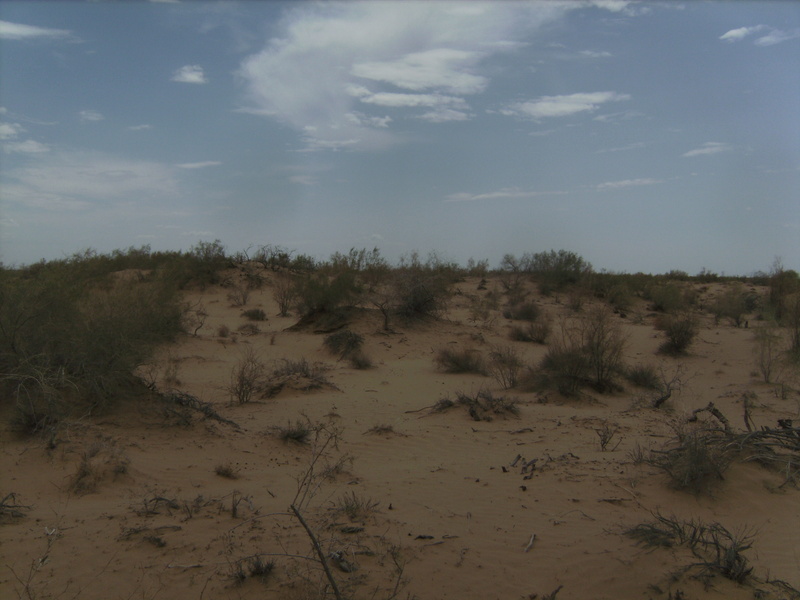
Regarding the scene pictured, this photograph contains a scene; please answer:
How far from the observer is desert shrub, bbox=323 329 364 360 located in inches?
621

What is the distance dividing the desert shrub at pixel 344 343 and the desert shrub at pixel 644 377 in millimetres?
6976

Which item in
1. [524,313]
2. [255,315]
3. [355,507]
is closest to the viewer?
[355,507]

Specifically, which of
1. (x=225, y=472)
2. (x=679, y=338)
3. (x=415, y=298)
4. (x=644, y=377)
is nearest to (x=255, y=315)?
(x=415, y=298)

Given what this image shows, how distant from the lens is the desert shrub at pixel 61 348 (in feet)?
23.7

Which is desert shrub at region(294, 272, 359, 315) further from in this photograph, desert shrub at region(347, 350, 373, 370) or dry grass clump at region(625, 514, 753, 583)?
dry grass clump at region(625, 514, 753, 583)

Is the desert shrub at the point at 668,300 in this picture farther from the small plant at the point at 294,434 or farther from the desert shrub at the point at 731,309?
the small plant at the point at 294,434

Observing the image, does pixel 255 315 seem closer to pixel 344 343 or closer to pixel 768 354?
pixel 344 343

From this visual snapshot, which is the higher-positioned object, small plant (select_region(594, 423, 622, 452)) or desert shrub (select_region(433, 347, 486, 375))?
desert shrub (select_region(433, 347, 486, 375))

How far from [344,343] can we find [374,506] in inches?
407

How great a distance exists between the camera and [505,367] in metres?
14.1

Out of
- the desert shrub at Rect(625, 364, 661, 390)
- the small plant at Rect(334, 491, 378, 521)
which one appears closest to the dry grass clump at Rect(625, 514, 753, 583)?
the small plant at Rect(334, 491, 378, 521)

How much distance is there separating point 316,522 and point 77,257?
84.3 ft

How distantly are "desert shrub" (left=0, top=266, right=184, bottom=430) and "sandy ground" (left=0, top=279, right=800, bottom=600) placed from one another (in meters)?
0.38

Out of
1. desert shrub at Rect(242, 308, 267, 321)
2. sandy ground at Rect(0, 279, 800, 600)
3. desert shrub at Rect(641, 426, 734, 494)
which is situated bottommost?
sandy ground at Rect(0, 279, 800, 600)
